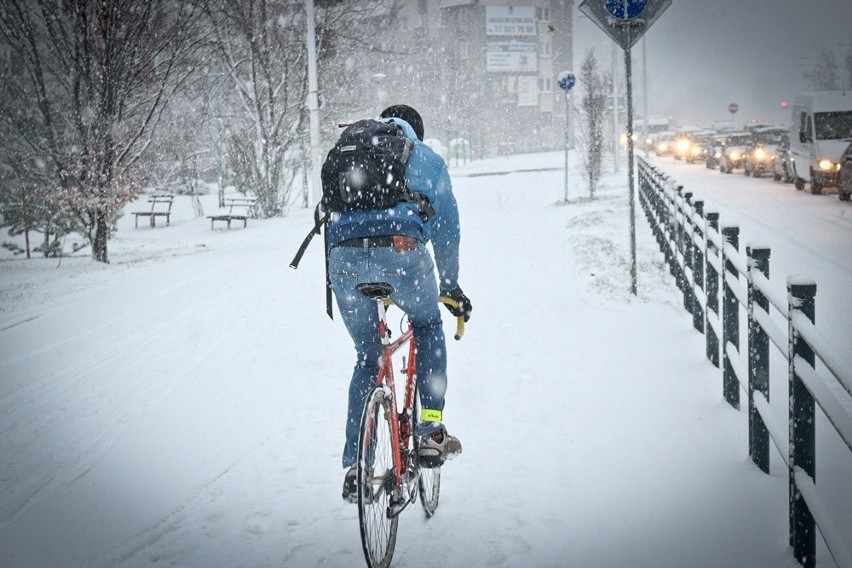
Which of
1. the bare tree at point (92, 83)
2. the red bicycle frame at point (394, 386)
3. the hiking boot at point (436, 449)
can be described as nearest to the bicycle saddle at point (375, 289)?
the red bicycle frame at point (394, 386)

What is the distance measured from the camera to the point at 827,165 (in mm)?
21250

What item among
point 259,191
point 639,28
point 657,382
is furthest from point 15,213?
point 657,382

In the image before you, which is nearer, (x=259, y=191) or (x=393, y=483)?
(x=393, y=483)


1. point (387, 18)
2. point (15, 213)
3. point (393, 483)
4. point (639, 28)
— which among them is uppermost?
point (387, 18)

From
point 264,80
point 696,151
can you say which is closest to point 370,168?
point 264,80

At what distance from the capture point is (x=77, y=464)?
5129 millimetres

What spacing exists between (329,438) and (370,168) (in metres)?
2.64

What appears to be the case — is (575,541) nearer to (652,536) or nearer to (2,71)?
(652,536)

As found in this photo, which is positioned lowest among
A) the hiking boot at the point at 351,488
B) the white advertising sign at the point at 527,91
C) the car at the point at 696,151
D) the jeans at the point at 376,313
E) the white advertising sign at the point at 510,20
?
the hiking boot at the point at 351,488

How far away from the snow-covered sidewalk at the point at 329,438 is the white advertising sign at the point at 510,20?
7482 centimetres

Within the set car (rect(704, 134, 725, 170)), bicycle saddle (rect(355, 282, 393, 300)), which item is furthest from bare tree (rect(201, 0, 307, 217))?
bicycle saddle (rect(355, 282, 393, 300))

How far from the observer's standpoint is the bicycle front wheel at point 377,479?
3234 millimetres

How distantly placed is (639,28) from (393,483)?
7051mm

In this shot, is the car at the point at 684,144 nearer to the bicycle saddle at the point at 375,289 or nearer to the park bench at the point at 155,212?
the park bench at the point at 155,212
